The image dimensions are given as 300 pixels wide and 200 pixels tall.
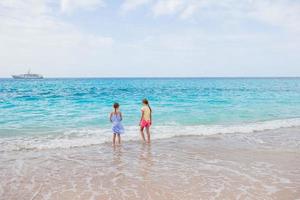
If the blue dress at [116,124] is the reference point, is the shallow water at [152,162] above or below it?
below

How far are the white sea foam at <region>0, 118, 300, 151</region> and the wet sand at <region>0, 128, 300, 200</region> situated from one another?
0.87 meters

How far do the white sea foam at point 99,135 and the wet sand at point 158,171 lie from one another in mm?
866

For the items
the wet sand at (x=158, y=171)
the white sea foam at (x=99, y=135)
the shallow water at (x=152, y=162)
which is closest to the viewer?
the wet sand at (x=158, y=171)

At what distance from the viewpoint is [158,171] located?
8.08 m

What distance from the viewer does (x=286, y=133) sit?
1410cm

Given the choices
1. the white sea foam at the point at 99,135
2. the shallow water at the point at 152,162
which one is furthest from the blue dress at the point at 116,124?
the white sea foam at the point at 99,135

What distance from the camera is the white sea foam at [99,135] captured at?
11.6m

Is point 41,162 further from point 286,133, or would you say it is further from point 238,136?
point 286,133

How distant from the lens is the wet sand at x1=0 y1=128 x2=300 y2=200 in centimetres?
649

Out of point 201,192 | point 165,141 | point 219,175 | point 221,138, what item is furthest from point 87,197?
point 221,138

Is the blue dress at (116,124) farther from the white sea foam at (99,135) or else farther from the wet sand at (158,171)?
the white sea foam at (99,135)

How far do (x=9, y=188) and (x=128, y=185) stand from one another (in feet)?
8.15

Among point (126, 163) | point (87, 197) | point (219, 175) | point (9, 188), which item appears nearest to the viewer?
point (87, 197)

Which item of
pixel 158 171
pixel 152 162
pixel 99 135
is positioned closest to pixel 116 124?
pixel 99 135
